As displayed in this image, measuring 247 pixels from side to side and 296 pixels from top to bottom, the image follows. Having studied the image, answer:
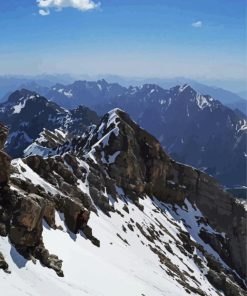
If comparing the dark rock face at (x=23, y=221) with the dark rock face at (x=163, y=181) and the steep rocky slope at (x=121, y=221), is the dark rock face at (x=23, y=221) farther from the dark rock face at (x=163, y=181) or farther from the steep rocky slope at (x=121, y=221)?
the dark rock face at (x=163, y=181)

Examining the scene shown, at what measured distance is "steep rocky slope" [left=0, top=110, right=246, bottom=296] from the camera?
5144 centimetres

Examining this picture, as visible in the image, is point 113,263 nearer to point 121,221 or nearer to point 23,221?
point 23,221

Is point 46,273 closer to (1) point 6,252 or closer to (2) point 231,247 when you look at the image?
(1) point 6,252

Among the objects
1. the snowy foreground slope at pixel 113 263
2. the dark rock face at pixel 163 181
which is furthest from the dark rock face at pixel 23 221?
the dark rock face at pixel 163 181

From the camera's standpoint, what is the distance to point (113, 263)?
6862 centimetres

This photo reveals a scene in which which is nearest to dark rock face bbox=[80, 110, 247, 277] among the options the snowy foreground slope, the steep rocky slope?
the steep rocky slope

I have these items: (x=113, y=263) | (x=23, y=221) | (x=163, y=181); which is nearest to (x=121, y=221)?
(x=113, y=263)

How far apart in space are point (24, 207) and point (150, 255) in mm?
43580

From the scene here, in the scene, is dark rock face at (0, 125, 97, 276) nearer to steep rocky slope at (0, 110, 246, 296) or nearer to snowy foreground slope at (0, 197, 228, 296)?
steep rocky slope at (0, 110, 246, 296)

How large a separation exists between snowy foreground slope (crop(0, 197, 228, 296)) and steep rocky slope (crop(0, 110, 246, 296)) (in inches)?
8.2

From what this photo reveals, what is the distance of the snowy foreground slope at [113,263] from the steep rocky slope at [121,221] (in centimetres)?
21

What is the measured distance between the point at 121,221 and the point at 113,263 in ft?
99.4

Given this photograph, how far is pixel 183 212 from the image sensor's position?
13762cm

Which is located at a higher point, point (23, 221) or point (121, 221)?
point (23, 221)
